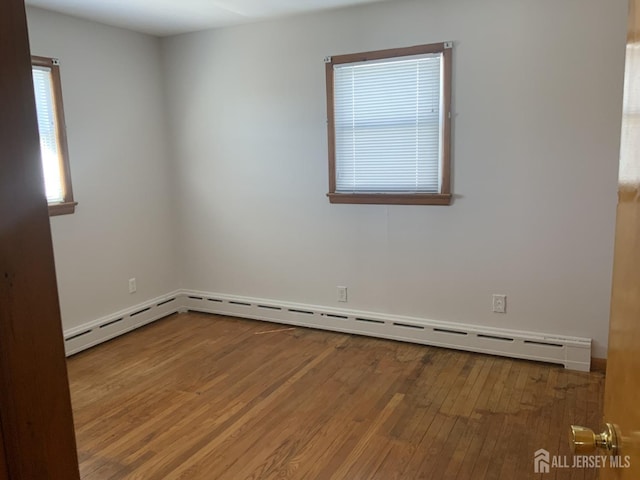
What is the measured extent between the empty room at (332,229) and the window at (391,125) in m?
0.02

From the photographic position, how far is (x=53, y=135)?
11.4ft

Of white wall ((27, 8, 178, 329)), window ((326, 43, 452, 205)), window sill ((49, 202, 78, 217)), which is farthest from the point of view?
white wall ((27, 8, 178, 329))

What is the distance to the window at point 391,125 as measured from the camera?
3.35 m

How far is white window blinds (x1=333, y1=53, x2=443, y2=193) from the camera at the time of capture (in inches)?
133

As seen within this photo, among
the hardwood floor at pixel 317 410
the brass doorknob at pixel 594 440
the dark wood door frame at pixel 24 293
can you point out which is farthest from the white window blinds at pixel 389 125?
the dark wood door frame at pixel 24 293

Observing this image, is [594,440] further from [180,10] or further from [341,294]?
[180,10]

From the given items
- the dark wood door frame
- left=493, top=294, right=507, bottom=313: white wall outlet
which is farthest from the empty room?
the dark wood door frame

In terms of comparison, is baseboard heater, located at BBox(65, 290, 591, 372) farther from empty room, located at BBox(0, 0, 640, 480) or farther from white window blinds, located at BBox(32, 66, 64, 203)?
white window blinds, located at BBox(32, 66, 64, 203)

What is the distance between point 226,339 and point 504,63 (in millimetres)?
2822

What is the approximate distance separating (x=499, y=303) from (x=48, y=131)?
Answer: 3.37m

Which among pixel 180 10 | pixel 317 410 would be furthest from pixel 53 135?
pixel 317 410

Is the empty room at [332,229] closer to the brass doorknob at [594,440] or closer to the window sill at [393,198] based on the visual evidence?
the window sill at [393,198]

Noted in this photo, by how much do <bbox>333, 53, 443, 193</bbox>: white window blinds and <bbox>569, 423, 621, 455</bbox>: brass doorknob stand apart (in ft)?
8.68

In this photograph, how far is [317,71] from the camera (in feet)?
12.1
